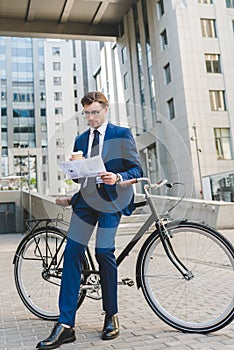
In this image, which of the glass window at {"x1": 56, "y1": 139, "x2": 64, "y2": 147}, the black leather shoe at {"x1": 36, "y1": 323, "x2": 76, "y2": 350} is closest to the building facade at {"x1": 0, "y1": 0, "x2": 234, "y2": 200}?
the glass window at {"x1": 56, "y1": 139, "x2": 64, "y2": 147}

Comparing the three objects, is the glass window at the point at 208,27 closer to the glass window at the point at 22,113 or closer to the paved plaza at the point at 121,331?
the glass window at the point at 22,113

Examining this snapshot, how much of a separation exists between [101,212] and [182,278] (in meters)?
0.69

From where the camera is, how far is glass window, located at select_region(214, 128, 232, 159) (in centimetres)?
2170

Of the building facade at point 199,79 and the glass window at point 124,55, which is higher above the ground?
the glass window at point 124,55

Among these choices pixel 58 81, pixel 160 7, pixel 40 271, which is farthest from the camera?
pixel 58 81

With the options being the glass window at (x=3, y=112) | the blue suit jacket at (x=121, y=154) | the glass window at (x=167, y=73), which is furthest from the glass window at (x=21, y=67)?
the blue suit jacket at (x=121, y=154)

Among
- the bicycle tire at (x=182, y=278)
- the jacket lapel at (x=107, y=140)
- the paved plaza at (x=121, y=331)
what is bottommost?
the paved plaza at (x=121, y=331)

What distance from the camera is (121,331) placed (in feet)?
8.82

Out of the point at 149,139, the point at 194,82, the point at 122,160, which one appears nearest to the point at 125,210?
the point at 122,160

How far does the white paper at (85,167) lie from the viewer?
7.44ft

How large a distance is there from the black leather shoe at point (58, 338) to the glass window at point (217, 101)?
20.9 meters

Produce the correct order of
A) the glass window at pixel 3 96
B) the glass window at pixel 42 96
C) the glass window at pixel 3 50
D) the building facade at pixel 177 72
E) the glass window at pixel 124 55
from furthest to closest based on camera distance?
the glass window at pixel 3 50
the glass window at pixel 3 96
the glass window at pixel 42 96
the glass window at pixel 124 55
the building facade at pixel 177 72

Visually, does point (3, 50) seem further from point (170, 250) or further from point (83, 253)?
point (170, 250)

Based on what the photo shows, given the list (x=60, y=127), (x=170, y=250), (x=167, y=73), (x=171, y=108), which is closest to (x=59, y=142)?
(x=60, y=127)
